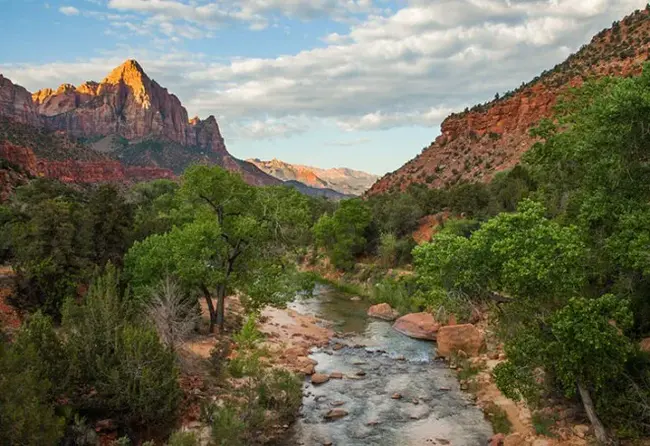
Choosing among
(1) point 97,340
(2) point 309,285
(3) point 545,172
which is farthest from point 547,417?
(1) point 97,340

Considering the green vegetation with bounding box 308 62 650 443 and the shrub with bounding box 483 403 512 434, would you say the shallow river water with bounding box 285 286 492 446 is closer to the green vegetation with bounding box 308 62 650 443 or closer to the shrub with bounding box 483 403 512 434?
the shrub with bounding box 483 403 512 434

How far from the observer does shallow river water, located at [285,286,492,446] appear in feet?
61.3

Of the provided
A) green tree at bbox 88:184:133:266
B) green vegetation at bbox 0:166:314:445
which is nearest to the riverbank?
green vegetation at bbox 0:166:314:445

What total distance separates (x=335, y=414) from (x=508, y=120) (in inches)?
3133

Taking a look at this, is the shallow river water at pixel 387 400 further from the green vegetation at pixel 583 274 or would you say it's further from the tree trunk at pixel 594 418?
the tree trunk at pixel 594 418

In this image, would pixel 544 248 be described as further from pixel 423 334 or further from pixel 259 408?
pixel 423 334

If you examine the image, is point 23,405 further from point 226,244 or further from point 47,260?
point 226,244

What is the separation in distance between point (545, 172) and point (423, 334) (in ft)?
51.1

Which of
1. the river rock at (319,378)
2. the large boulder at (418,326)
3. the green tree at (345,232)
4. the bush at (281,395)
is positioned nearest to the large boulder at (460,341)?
the large boulder at (418,326)

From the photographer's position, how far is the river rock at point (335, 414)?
2023cm

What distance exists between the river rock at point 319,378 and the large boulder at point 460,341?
750 cm

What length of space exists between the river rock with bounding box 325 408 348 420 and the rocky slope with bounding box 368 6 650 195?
5416 centimetres

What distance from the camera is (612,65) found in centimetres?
6619

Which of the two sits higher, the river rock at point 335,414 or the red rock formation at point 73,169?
the red rock formation at point 73,169
